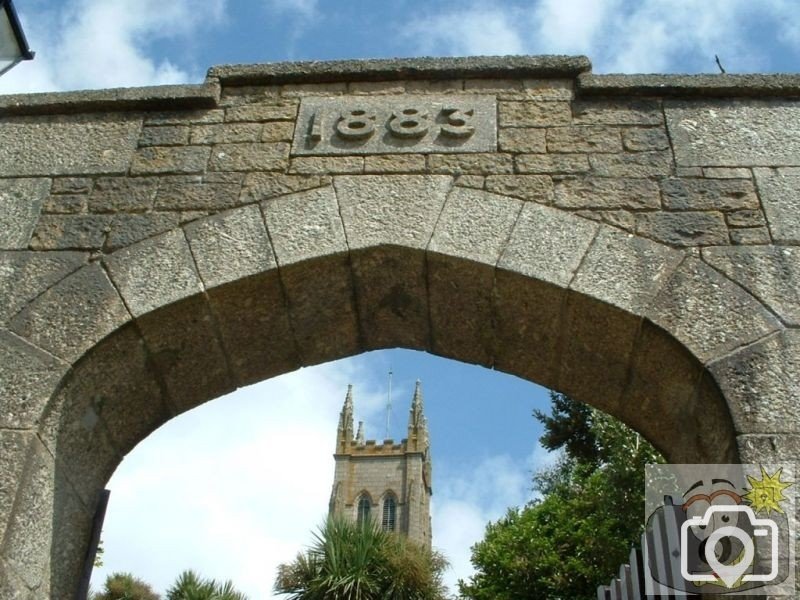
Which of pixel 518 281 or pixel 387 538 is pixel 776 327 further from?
pixel 387 538

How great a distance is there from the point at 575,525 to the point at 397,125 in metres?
13.1

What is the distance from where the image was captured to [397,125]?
371 cm

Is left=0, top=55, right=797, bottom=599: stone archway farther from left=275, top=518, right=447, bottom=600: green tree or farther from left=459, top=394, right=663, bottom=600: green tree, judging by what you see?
left=275, top=518, right=447, bottom=600: green tree

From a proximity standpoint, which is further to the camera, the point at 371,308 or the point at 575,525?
the point at 575,525

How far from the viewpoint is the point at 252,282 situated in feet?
10.8

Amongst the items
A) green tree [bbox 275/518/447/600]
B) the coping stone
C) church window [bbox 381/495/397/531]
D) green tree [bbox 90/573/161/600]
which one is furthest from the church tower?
the coping stone

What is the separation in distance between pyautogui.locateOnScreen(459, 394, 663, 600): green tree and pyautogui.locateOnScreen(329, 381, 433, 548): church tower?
32408 mm

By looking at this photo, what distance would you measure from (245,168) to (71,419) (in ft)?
4.07

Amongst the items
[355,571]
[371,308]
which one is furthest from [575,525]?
[371,308]

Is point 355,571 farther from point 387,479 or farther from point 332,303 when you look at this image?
point 387,479

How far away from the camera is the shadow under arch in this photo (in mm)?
3119

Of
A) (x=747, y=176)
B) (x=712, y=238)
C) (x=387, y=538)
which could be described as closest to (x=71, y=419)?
(x=712, y=238)

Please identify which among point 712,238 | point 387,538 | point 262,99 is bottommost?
point 712,238

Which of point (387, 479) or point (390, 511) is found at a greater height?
point (387, 479)
